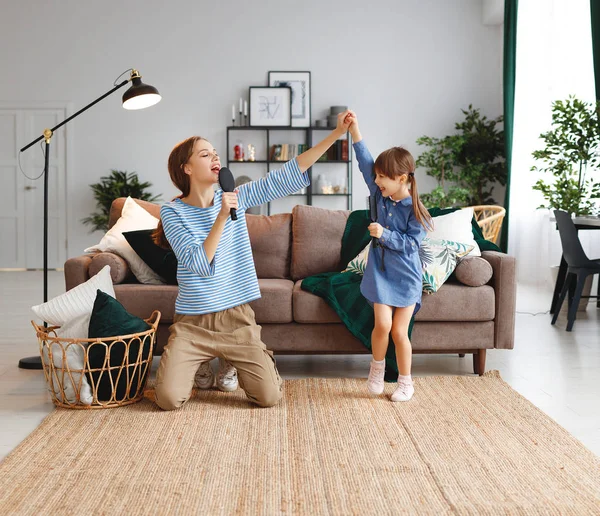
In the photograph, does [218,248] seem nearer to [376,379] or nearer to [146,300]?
[146,300]

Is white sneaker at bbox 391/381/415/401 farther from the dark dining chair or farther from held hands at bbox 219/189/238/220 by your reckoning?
the dark dining chair

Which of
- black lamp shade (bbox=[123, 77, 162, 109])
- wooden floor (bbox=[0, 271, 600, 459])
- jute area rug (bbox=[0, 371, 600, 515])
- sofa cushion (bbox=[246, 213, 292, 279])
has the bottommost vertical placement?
jute area rug (bbox=[0, 371, 600, 515])

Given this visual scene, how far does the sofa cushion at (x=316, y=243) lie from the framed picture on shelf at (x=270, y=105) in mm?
4371

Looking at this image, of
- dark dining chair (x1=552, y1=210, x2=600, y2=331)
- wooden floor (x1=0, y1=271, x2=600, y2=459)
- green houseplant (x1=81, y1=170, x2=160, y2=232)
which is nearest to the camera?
wooden floor (x1=0, y1=271, x2=600, y2=459)

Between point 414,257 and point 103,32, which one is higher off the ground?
point 103,32

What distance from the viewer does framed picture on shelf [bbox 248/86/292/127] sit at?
25.9 feet

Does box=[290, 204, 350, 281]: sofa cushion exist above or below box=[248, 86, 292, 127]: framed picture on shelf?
below

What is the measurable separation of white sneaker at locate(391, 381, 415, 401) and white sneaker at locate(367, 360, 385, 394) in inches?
3.2

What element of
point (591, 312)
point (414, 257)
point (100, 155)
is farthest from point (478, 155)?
point (414, 257)

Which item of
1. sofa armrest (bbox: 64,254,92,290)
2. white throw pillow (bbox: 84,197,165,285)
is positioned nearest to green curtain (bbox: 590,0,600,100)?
white throw pillow (bbox: 84,197,165,285)

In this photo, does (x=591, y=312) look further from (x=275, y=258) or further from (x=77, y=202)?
(x=77, y=202)

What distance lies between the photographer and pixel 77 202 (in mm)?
8164

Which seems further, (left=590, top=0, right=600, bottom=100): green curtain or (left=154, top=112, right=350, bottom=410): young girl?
(left=590, top=0, right=600, bottom=100): green curtain

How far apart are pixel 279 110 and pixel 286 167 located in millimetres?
5142
